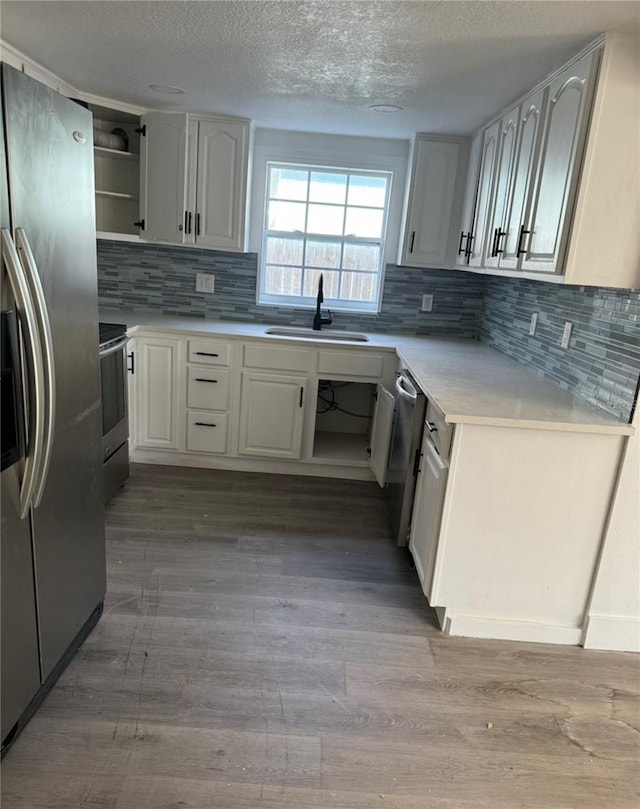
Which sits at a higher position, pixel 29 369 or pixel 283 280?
pixel 283 280

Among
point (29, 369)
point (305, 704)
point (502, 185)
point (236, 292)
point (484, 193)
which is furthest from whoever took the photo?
point (236, 292)

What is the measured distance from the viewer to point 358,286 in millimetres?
3986

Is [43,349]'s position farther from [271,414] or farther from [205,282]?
[205,282]

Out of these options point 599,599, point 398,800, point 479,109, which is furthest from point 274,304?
point 398,800

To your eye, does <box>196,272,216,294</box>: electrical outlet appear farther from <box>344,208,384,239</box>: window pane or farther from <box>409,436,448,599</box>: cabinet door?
<box>409,436,448,599</box>: cabinet door

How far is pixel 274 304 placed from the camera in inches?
155

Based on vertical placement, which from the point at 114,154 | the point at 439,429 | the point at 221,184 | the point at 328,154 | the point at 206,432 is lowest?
the point at 206,432

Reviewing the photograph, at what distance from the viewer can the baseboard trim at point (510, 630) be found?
2.15 m

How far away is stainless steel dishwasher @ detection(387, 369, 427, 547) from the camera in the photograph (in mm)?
2469

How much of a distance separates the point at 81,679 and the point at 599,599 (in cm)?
186

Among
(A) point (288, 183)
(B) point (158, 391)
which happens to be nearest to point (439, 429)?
(B) point (158, 391)

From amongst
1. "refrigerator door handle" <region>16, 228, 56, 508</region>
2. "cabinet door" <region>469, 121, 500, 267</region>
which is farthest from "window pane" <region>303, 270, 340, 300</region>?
"refrigerator door handle" <region>16, 228, 56, 508</region>

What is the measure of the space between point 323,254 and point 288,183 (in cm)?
53

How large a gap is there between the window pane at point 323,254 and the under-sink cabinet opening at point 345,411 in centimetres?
84
